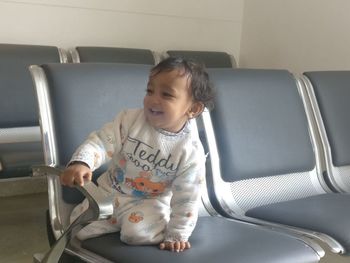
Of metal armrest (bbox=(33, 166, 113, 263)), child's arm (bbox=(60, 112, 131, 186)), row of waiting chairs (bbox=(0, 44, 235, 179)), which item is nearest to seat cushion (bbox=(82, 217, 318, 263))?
metal armrest (bbox=(33, 166, 113, 263))

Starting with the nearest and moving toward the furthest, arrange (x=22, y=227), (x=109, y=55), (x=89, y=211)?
1. (x=89, y=211)
2. (x=22, y=227)
3. (x=109, y=55)

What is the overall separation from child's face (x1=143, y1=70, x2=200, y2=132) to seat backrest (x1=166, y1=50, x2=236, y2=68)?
88.8 inches

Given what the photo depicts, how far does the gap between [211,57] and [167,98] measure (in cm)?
243

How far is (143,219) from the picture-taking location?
4.98 ft

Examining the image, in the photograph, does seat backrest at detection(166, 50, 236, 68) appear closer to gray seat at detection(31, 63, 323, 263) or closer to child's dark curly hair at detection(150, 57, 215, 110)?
gray seat at detection(31, 63, 323, 263)

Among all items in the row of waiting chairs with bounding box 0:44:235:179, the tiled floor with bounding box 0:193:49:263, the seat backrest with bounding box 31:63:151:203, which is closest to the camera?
the seat backrest with bounding box 31:63:151:203

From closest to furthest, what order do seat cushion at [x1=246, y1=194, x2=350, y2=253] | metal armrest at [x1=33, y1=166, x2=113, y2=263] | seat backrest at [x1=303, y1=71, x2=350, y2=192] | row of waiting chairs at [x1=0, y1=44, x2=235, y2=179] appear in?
metal armrest at [x1=33, y1=166, x2=113, y2=263] → seat cushion at [x1=246, y1=194, x2=350, y2=253] → seat backrest at [x1=303, y1=71, x2=350, y2=192] → row of waiting chairs at [x1=0, y1=44, x2=235, y2=179]

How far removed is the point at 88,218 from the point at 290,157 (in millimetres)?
1037

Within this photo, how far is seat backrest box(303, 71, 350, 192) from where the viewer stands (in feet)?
7.75

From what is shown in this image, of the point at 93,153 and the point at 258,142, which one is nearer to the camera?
the point at 93,153

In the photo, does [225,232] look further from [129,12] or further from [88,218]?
[129,12]

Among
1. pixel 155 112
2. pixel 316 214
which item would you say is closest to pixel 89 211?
pixel 155 112

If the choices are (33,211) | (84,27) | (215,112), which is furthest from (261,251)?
(84,27)

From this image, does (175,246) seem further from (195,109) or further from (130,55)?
Answer: (130,55)
